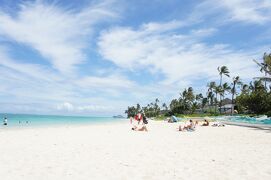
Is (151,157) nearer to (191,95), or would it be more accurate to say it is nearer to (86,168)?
(86,168)

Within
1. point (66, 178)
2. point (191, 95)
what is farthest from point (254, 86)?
point (66, 178)

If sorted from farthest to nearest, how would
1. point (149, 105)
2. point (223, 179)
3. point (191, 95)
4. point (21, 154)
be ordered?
point (149, 105), point (191, 95), point (21, 154), point (223, 179)

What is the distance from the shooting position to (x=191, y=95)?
111 m

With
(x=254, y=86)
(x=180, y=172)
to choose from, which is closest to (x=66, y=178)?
(x=180, y=172)

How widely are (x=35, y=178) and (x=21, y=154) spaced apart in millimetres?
4299

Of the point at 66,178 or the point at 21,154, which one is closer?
the point at 66,178

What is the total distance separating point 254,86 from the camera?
9238 centimetres

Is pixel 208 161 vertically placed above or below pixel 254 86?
below

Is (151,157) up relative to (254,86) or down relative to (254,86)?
down

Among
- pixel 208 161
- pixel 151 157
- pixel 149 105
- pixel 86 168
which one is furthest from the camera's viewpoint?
pixel 149 105

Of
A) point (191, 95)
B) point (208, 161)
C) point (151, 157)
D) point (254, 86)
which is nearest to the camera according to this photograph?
point (208, 161)

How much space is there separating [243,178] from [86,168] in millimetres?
4292

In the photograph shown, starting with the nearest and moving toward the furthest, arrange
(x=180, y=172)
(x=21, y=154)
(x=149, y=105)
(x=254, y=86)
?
(x=180, y=172)
(x=21, y=154)
(x=254, y=86)
(x=149, y=105)

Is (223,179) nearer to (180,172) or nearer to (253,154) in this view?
(180,172)
